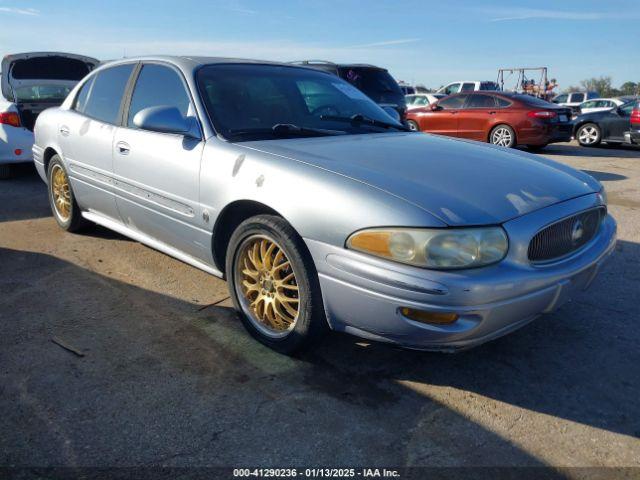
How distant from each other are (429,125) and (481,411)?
436 inches

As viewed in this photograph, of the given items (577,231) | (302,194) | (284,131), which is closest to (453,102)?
(284,131)

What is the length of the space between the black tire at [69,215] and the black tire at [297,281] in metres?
2.45

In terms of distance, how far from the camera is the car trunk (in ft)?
25.2

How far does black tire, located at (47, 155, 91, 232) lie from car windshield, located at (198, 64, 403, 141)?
198 cm

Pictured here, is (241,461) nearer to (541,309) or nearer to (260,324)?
(260,324)

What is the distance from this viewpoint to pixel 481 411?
7.98ft

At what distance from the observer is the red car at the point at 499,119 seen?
11164 millimetres

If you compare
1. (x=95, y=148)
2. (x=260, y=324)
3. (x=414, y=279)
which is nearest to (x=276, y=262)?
(x=260, y=324)

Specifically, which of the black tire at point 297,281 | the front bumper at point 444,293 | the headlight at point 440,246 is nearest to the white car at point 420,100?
the black tire at point 297,281

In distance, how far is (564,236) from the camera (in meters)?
2.64

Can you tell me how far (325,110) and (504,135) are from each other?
8808 mm

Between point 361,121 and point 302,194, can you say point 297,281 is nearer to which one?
point 302,194

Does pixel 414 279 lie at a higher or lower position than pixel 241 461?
higher

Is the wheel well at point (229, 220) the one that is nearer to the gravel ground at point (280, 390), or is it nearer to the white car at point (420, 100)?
the gravel ground at point (280, 390)
